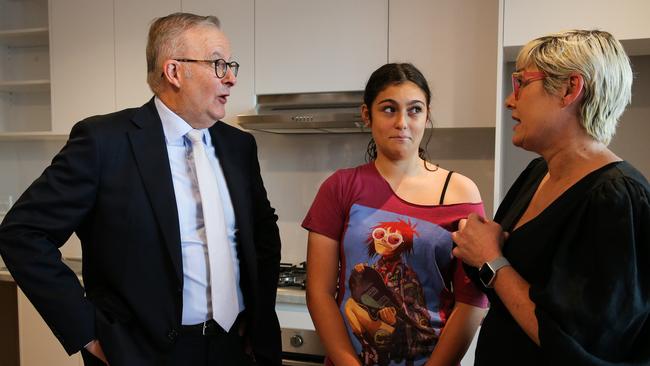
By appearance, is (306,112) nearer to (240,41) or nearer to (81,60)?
(240,41)

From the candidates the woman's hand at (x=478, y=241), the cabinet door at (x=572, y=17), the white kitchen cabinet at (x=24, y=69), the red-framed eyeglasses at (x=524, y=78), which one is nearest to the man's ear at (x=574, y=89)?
the red-framed eyeglasses at (x=524, y=78)

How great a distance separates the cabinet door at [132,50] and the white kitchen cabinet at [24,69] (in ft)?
2.63

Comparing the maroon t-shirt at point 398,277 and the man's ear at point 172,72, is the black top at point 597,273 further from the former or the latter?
the man's ear at point 172,72

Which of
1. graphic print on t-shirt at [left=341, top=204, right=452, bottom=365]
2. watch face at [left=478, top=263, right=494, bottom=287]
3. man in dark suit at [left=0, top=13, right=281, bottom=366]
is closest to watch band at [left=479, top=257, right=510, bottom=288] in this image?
watch face at [left=478, top=263, right=494, bottom=287]

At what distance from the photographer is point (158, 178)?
1201mm

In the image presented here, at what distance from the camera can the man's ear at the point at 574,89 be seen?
34.7 inches

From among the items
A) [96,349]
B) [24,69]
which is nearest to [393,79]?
[96,349]

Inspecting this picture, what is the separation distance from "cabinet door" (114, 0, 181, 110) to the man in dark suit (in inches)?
56.3

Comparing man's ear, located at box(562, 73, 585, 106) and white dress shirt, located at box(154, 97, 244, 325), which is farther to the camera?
white dress shirt, located at box(154, 97, 244, 325)

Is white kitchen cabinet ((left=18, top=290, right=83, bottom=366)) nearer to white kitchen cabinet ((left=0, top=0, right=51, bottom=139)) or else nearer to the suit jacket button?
white kitchen cabinet ((left=0, top=0, right=51, bottom=139))

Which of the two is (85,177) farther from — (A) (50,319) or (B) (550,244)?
(B) (550,244)

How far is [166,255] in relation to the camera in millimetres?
1194

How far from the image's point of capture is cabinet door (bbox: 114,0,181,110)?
262 centimetres

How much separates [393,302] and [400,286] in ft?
0.14
